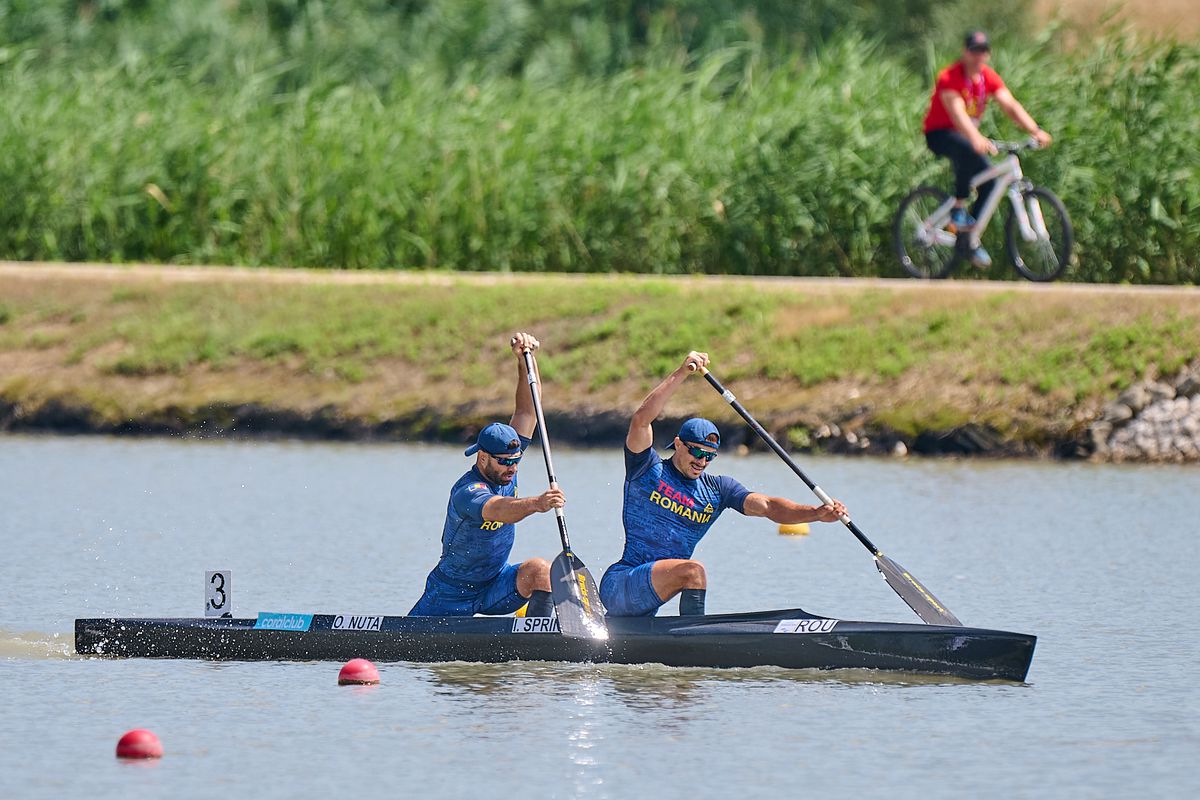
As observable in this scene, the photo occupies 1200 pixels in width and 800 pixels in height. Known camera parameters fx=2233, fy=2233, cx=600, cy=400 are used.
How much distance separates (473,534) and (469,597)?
1.40ft

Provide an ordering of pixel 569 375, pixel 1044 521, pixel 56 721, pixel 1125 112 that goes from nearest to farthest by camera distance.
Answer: pixel 56 721 → pixel 1044 521 → pixel 569 375 → pixel 1125 112

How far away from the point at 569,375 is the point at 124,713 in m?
10.6

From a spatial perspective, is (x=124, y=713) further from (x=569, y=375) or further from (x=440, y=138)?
(x=440, y=138)

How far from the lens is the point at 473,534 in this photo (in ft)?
35.1

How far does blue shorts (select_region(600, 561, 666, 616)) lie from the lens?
1069cm

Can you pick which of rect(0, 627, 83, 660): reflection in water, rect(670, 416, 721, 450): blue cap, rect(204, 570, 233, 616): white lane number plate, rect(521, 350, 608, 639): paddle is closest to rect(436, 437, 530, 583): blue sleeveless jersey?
rect(521, 350, 608, 639): paddle

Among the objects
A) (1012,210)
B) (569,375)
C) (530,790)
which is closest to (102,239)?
(569,375)

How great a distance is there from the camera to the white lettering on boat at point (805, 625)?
10328 mm

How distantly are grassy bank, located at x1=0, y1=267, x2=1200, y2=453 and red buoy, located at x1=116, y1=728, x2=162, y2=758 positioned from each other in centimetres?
1056

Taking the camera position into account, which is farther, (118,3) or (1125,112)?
(118,3)

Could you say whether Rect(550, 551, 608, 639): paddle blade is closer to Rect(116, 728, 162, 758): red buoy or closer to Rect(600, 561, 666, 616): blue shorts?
Rect(600, 561, 666, 616): blue shorts

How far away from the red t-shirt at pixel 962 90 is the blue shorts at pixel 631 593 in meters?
8.78

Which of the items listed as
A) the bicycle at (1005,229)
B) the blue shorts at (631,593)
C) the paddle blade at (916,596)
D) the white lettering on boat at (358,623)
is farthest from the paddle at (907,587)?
the bicycle at (1005,229)

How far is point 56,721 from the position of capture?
923 centimetres
